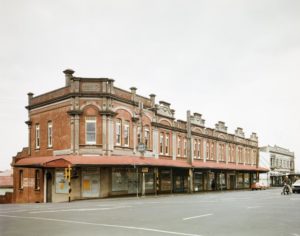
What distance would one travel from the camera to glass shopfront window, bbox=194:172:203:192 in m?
45.6

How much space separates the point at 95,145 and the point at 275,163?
55857 mm

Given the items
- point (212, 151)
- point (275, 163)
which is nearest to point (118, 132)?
point (212, 151)

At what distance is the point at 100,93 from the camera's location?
3097 centimetres

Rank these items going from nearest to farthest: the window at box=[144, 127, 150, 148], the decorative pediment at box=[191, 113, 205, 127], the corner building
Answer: the corner building < the window at box=[144, 127, 150, 148] < the decorative pediment at box=[191, 113, 205, 127]

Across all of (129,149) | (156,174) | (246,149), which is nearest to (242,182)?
(246,149)

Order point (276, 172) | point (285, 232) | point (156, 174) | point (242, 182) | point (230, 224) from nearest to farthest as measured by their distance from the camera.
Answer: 1. point (285, 232)
2. point (230, 224)
3. point (156, 174)
4. point (242, 182)
5. point (276, 172)

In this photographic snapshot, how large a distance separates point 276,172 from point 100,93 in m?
54.2

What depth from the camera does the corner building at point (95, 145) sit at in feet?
99.8

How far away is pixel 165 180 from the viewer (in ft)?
130

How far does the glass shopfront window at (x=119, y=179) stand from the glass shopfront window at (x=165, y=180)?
21.4 feet

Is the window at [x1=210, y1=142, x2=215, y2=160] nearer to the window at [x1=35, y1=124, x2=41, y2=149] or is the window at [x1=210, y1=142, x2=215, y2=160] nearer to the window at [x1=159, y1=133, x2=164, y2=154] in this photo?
the window at [x1=159, y1=133, x2=164, y2=154]

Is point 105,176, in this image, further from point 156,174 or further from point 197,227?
point 197,227

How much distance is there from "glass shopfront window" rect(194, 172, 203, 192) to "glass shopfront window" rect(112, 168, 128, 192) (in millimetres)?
14172

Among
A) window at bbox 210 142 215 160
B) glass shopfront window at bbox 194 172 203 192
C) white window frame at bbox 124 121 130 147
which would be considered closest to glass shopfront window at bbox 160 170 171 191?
glass shopfront window at bbox 194 172 203 192
